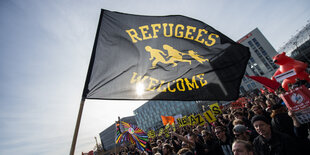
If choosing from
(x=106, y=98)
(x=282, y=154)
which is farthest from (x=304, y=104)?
(x=106, y=98)

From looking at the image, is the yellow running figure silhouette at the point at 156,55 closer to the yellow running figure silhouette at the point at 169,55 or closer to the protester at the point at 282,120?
the yellow running figure silhouette at the point at 169,55

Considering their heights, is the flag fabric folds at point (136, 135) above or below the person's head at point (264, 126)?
above

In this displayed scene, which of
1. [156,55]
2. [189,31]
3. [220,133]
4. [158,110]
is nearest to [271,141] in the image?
[220,133]

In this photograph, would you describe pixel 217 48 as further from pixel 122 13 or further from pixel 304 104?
pixel 122 13

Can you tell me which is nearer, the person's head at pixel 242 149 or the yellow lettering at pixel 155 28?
the person's head at pixel 242 149

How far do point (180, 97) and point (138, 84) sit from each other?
2.90 ft

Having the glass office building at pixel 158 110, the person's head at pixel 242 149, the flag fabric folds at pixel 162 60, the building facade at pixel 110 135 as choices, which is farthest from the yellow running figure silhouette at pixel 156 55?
the building facade at pixel 110 135

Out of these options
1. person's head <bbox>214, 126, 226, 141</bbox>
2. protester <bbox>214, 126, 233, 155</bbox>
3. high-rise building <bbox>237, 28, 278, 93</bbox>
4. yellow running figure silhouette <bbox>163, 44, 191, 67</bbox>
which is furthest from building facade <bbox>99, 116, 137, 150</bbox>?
yellow running figure silhouette <bbox>163, 44, 191, 67</bbox>

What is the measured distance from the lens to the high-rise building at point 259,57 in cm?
5546

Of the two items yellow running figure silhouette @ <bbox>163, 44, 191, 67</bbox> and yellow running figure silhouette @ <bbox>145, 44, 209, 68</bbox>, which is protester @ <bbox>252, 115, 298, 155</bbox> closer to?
yellow running figure silhouette @ <bbox>145, 44, 209, 68</bbox>

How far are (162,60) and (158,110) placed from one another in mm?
87755

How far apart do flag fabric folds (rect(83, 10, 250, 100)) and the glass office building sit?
7318cm

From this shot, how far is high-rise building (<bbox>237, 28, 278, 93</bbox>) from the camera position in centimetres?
5546

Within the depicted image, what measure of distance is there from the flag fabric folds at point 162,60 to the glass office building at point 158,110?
73.2m
